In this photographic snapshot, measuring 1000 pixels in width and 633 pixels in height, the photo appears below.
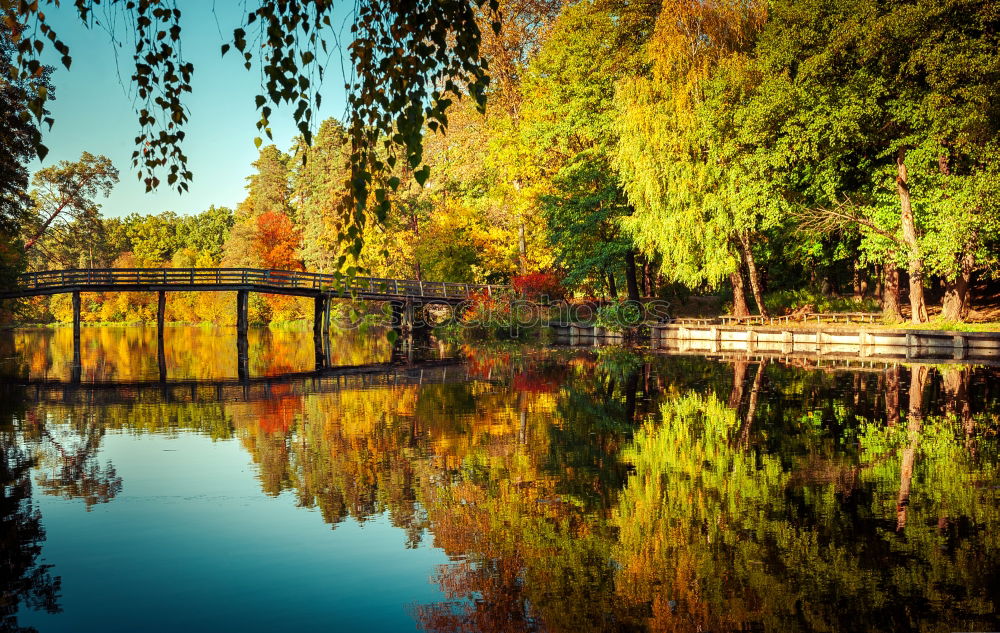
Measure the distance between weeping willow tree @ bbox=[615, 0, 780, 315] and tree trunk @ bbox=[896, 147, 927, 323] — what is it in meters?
5.13

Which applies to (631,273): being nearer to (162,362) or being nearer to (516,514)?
(162,362)

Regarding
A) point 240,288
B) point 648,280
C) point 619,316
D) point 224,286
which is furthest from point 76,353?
point 648,280

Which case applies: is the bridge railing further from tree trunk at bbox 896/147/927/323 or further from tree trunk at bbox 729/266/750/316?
tree trunk at bbox 896/147/927/323

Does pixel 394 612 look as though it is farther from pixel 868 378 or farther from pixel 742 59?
pixel 742 59

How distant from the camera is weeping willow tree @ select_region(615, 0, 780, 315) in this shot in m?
33.8

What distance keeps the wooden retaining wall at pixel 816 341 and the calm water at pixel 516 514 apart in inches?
442

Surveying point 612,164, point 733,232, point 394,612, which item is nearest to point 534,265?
point 612,164

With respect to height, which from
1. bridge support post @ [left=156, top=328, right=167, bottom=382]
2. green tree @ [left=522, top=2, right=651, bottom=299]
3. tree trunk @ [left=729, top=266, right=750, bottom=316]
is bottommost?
bridge support post @ [left=156, top=328, right=167, bottom=382]

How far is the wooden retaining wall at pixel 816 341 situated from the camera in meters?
28.2

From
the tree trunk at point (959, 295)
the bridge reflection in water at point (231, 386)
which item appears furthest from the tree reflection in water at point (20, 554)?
the tree trunk at point (959, 295)

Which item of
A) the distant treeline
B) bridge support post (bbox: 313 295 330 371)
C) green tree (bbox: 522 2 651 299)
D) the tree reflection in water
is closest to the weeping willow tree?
the distant treeline

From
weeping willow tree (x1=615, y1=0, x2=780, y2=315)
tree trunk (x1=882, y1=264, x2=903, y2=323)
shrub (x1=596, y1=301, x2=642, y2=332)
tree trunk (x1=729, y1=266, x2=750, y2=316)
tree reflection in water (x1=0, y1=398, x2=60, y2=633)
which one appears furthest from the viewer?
shrub (x1=596, y1=301, x2=642, y2=332)

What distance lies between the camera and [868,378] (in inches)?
829

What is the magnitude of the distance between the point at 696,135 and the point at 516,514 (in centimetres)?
2851
